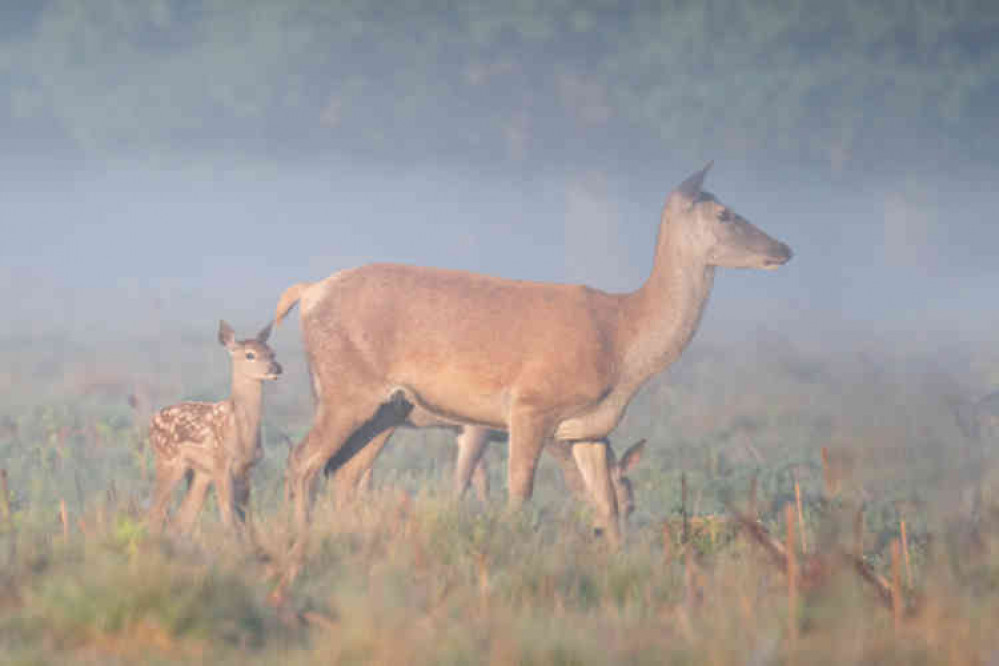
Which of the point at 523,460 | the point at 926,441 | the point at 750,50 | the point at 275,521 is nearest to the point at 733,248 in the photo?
the point at 523,460

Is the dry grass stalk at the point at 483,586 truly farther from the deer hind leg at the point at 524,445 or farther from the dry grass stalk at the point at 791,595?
the deer hind leg at the point at 524,445

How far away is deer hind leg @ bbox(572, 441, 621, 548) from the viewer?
22.1 ft

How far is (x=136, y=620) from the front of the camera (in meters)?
3.67

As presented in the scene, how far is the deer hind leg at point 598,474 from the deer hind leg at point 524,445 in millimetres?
504

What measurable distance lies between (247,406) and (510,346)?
5.43 ft

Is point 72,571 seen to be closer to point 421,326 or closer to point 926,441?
point 421,326

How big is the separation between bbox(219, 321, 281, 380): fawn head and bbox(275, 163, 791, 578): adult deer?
868 mm

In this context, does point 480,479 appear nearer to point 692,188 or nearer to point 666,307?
point 666,307

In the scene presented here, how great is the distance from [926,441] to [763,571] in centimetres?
89

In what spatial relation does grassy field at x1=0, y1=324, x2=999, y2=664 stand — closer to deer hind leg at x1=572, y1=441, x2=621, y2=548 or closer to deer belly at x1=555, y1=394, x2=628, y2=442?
deer hind leg at x1=572, y1=441, x2=621, y2=548

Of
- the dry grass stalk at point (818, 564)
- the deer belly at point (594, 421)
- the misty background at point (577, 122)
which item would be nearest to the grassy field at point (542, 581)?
the dry grass stalk at point (818, 564)

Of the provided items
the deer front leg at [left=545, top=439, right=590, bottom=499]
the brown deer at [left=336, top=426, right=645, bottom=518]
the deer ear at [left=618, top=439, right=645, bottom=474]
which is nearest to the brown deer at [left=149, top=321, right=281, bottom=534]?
the brown deer at [left=336, top=426, right=645, bottom=518]

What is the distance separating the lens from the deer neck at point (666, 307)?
682 cm

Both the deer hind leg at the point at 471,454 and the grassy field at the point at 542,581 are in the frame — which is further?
the deer hind leg at the point at 471,454
